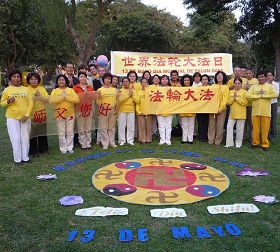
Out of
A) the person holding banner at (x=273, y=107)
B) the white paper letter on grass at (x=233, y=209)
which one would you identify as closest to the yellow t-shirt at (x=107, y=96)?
the person holding banner at (x=273, y=107)

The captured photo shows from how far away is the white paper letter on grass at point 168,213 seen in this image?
415cm

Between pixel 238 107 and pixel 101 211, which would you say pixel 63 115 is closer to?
pixel 101 211

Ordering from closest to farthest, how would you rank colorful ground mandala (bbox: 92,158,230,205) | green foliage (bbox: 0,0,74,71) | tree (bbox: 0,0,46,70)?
1. colorful ground mandala (bbox: 92,158,230,205)
2. green foliage (bbox: 0,0,74,71)
3. tree (bbox: 0,0,46,70)

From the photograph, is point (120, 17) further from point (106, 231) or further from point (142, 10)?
point (106, 231)

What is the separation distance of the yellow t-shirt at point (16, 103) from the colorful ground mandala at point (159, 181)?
1765mm

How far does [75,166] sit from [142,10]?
33492mm

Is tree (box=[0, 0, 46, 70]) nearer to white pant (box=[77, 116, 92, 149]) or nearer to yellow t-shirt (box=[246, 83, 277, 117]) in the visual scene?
white pant (box=[77, 116, 92, 149])

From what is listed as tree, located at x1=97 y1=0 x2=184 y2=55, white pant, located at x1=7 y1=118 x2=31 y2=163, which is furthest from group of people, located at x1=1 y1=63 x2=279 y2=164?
tree, located at x1=97 y1=0 x2=184 y2=55

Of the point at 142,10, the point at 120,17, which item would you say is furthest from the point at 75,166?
the point at 142,10

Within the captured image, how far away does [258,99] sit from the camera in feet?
24.3

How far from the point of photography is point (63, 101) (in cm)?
695

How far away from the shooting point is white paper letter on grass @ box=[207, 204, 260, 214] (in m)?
4.25

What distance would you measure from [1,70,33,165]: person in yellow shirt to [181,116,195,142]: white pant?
3.57 m

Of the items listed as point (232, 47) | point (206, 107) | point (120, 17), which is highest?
point (120, 17)
